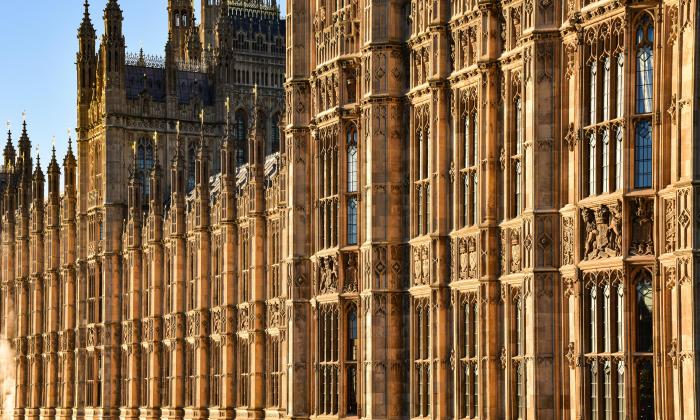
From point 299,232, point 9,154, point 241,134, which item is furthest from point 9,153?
point 299,232

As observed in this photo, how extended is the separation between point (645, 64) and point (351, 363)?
16.6 meters

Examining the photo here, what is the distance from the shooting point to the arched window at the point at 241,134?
4242 inches

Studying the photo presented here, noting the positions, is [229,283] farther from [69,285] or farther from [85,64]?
[85,64]

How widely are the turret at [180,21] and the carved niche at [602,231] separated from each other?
83204 millimetres

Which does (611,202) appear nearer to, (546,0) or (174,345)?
(546,0)

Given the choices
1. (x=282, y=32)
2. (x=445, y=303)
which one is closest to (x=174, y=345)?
(x=282, y=32)

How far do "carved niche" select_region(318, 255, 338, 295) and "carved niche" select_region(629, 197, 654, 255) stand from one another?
15.9 metres

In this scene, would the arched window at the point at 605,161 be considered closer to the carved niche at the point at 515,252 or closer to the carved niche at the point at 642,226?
the carved niche at the point at 642,226

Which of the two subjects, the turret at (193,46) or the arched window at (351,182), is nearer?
the arched window at (351,182)

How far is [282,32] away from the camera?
11562cm

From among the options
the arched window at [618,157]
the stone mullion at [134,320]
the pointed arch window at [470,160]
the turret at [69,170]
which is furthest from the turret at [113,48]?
the arched window at [618,157]

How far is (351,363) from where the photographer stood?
164 feet

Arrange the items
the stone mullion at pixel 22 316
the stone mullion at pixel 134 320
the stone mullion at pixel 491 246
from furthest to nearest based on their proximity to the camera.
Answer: the stone mullion at pixel 22 316, the stone mullion at pixel 134 320, the stone mullion at pixel 491 246

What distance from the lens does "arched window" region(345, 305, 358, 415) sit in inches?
1966
